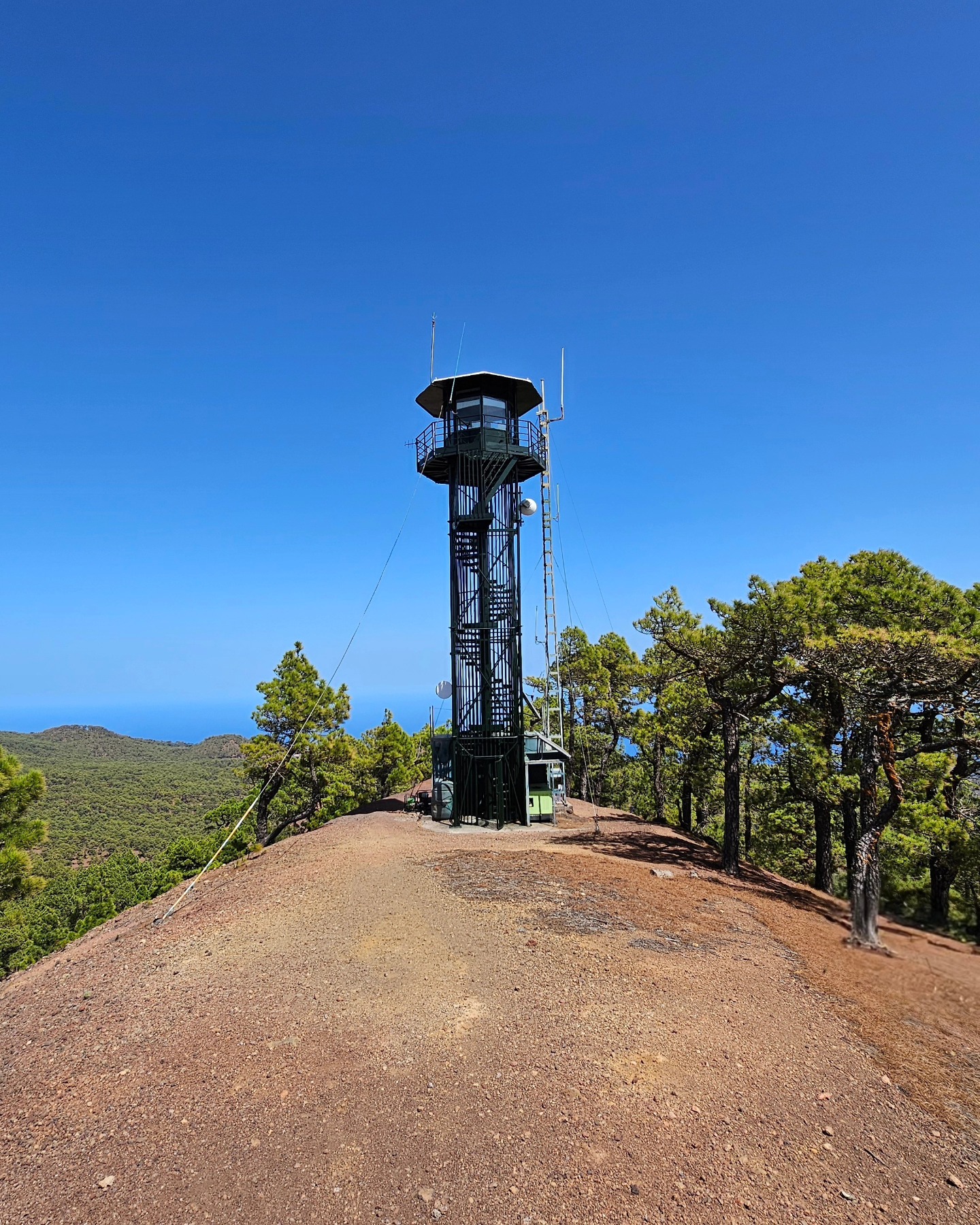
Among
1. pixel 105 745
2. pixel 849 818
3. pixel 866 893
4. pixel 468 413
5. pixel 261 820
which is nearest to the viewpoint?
pixel 866 893

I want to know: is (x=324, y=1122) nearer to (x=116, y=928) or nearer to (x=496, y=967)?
(x=496, y=967)

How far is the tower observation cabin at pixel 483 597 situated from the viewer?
20172mm

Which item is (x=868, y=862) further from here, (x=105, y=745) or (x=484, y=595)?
(x=105, y=745)

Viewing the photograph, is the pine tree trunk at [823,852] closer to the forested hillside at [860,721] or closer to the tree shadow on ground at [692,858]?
the forested hillside at [860,721]

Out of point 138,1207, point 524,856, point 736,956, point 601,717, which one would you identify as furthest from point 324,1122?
point 601,717

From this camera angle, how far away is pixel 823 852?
16781mm

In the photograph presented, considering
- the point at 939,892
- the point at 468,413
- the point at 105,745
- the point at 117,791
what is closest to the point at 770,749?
the point at 939,892

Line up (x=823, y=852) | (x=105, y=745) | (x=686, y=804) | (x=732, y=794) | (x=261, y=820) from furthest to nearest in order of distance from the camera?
(x=105, y=745) < (x=261, y=820) < (x=686, y=804) < (x=823, y=852) < (x=732, y=794)

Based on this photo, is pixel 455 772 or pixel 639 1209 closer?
pixel 639 1209

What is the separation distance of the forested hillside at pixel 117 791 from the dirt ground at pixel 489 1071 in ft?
56.7

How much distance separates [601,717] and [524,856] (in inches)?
610

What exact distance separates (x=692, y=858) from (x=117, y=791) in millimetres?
92915

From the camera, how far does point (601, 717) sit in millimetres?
30062

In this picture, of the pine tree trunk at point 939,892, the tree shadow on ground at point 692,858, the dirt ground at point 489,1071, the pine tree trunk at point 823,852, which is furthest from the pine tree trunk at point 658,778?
the dirt ground at point 489,1071
